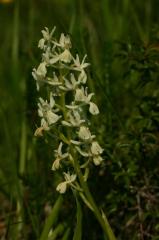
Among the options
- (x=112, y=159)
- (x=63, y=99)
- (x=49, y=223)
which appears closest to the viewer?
(x=63, y=99)

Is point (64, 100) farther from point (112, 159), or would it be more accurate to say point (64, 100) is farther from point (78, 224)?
point (112, 159)

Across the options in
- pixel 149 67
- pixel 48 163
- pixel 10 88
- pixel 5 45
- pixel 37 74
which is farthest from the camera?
pixel 5 45

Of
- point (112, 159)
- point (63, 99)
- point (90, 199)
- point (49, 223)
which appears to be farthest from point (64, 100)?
point (112, 159)

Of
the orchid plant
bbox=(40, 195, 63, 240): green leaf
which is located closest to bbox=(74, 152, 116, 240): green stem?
the orchid plant

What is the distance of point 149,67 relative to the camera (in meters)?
2.52

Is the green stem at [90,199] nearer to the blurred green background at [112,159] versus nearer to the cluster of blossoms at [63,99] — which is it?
the cluster of blossoms at [63,99]

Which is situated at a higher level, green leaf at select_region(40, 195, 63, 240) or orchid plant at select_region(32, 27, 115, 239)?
orchid plant at select_region(32, 27, 115, 239)

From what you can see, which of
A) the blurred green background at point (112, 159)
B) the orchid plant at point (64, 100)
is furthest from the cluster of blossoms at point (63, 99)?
the blurred green background at point (112, 159)

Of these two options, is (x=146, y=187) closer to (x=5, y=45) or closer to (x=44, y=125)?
(x=44, y=125)

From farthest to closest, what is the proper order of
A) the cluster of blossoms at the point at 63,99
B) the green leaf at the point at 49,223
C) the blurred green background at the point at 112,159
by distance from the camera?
1. the blurred green background at the point at 112,159
2. the green leaf at the point at 49,223
3. the cluster of blossoms at the point at 63,99

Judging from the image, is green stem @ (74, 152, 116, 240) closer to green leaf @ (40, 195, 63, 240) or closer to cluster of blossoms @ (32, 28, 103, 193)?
cluster of blossoms @ (32, 28, 103, 193)

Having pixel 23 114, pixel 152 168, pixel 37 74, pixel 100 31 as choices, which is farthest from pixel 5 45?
pixel 37 74

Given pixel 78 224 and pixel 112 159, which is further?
pixel 112 159

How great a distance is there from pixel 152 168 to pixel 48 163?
0.46 meters
